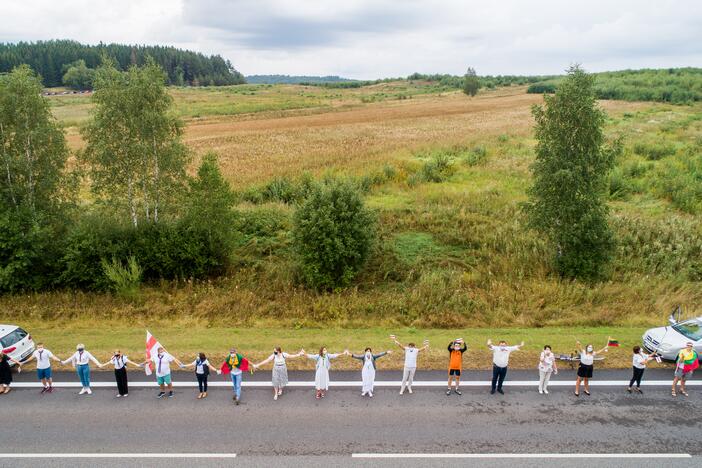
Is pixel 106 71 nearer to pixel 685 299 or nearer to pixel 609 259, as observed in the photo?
pixel 609 259

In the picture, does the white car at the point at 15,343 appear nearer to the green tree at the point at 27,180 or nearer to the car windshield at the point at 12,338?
the car windshield at the point at 12,338

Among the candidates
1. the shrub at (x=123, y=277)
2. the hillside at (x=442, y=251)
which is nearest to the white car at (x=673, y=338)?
the hillside at (x=442, y=251)

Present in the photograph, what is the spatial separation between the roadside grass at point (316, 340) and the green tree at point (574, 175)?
15.1 ft

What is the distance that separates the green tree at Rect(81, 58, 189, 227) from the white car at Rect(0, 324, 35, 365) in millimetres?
8431

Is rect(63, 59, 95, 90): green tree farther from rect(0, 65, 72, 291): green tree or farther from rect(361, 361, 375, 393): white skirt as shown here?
rect(361, 361, 375, 393): white skirt

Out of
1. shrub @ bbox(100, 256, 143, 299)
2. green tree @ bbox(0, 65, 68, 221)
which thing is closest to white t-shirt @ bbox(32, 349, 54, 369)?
shrub @ bbox(100, 256, 143, 299)

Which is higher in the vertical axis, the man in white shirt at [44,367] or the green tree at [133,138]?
the green tree at [133,138]

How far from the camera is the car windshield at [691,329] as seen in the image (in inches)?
559

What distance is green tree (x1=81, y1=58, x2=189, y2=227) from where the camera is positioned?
20.9m

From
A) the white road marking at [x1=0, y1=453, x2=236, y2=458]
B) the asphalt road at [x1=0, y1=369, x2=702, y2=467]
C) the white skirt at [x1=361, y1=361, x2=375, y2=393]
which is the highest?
the white skirt at [x1=361, y1=361, x2=375, y2=393]

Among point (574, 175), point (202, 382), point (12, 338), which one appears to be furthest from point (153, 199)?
point (574, 175)

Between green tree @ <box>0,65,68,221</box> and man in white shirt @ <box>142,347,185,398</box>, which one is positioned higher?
green tree @ <box>0,65,68,221</box>

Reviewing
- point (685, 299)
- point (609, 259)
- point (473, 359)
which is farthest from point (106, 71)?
point (685, 299)

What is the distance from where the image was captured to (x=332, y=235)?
20.8 m
